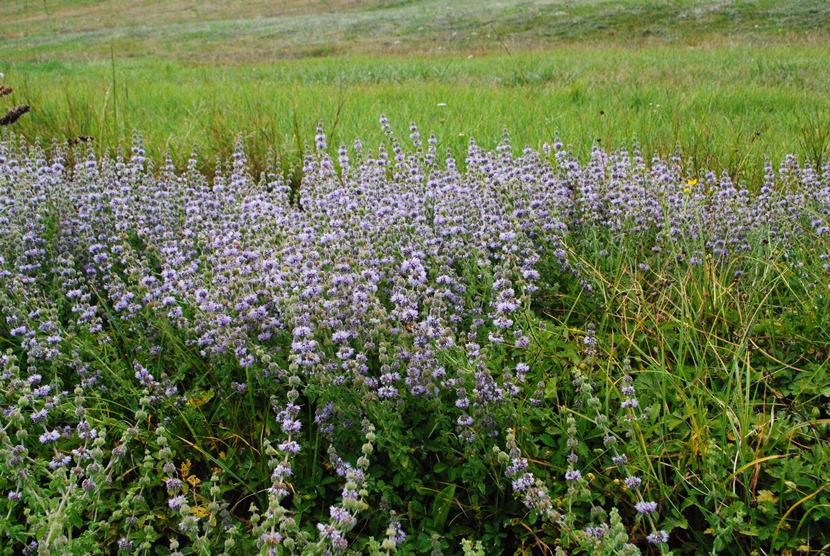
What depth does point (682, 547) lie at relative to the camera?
2254 millimetres

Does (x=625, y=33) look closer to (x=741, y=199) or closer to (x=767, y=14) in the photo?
(x=767, y=14)

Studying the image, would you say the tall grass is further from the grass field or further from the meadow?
the meadow

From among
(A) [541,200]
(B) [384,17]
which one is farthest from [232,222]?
(B) [384,17]

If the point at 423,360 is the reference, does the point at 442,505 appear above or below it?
below

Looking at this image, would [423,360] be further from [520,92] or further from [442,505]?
[520,92]

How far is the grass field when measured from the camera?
19.3ft

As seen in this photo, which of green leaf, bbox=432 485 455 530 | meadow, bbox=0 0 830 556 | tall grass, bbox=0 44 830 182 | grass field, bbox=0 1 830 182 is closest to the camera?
meadow, bbox=0 0 830 556

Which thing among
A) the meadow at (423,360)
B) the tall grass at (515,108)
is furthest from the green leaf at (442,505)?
the tall grass at (515,108)

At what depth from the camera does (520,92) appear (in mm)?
8812

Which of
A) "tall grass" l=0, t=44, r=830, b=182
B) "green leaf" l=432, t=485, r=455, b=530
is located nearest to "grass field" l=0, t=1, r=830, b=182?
"tall grass" l=0, t=44, r=830, b=182

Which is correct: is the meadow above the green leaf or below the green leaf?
above

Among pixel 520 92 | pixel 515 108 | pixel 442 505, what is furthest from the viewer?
pixel 520 92

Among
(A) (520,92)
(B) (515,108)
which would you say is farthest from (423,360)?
(A) (520,92)

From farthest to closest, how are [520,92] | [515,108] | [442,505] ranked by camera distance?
1. [520,92]
2. [515,108]
3. [442,505]
